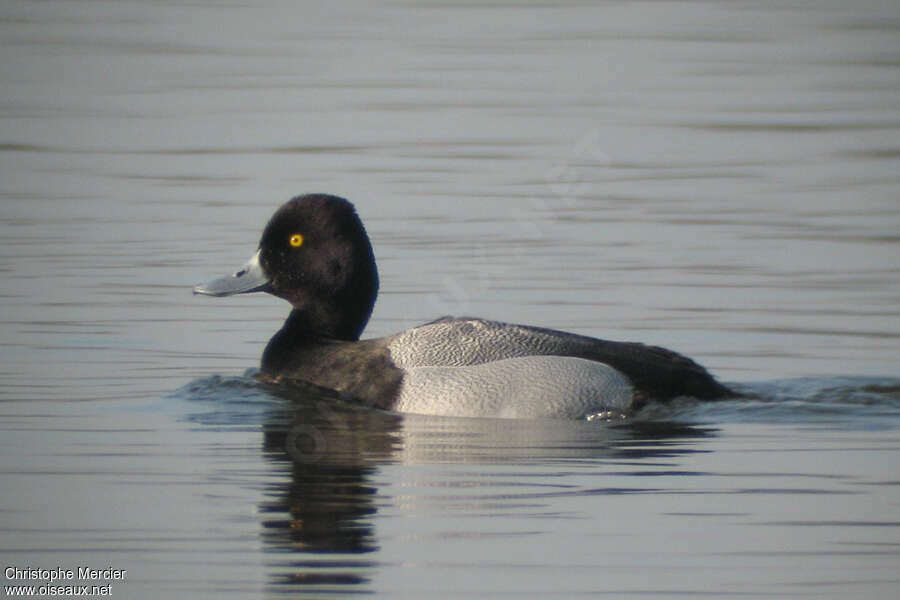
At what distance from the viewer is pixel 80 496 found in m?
7.13

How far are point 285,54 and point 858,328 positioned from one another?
15135 mm

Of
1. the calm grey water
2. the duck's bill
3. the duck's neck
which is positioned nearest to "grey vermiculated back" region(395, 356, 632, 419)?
the calm grey water

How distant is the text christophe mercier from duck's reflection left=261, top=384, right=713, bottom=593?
0.55 meters

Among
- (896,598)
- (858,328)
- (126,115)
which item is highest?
(126,115)

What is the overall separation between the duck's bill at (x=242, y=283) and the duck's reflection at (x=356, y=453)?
3.26 feet

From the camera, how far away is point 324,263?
987 cm

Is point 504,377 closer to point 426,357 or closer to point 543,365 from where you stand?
point 543,365

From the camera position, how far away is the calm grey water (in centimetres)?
644

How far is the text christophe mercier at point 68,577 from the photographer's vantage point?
237 inches

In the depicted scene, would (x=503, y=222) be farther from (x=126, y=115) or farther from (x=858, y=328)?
(x=126, y=115)

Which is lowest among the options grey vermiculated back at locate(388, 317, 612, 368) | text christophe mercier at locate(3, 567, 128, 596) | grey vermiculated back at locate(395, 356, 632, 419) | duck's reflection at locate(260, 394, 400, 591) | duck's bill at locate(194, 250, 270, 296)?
text christophe mercier at locate(3, 567, 128, 596)

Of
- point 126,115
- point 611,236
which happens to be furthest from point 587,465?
point 126,115

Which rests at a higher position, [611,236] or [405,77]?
[405,77]

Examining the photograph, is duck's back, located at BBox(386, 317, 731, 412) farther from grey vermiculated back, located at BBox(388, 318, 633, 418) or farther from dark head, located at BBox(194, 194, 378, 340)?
dark head, located at BBox(194, 194, 378, 340)
